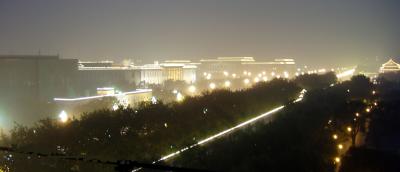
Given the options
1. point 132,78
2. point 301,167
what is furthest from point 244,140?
point 132,78

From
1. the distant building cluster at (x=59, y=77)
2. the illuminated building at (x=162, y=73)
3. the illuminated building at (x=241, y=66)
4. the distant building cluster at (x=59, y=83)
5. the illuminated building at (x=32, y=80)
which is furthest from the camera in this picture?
the illuminated building at (x=241, y=66)

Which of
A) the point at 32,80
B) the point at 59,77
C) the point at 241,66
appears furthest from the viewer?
the point at 241,66

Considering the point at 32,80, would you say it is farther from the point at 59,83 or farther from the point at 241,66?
the point at 241,66

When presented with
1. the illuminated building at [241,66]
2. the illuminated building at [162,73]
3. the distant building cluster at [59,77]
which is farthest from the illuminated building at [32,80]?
the illuminated building at [241,66]

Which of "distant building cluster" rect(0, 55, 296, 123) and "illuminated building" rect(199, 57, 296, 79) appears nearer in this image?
"distant building cluster" rect(0, 55, 296, 123)

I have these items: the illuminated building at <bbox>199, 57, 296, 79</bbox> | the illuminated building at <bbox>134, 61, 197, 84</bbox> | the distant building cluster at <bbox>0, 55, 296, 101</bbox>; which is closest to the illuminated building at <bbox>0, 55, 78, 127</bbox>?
the distant building cluster at <bbox>0, 55, 296, 101</bbox>

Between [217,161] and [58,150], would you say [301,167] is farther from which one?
[58,150]

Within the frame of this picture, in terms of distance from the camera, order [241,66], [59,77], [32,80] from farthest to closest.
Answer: [241,66]
[59,77]
[32,80]

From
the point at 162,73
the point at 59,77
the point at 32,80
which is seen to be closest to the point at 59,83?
the point at 59,77

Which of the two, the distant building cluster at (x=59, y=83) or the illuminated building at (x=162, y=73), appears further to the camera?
the illuminated building at (x=162, y=73)

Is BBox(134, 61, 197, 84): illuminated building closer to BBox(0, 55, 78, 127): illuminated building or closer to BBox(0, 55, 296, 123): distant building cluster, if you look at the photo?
BBox(0, 55, 296, 123): distant building cluster

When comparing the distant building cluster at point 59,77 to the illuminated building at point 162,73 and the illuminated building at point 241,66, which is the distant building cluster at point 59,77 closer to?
the illuminated building at point 162,73
